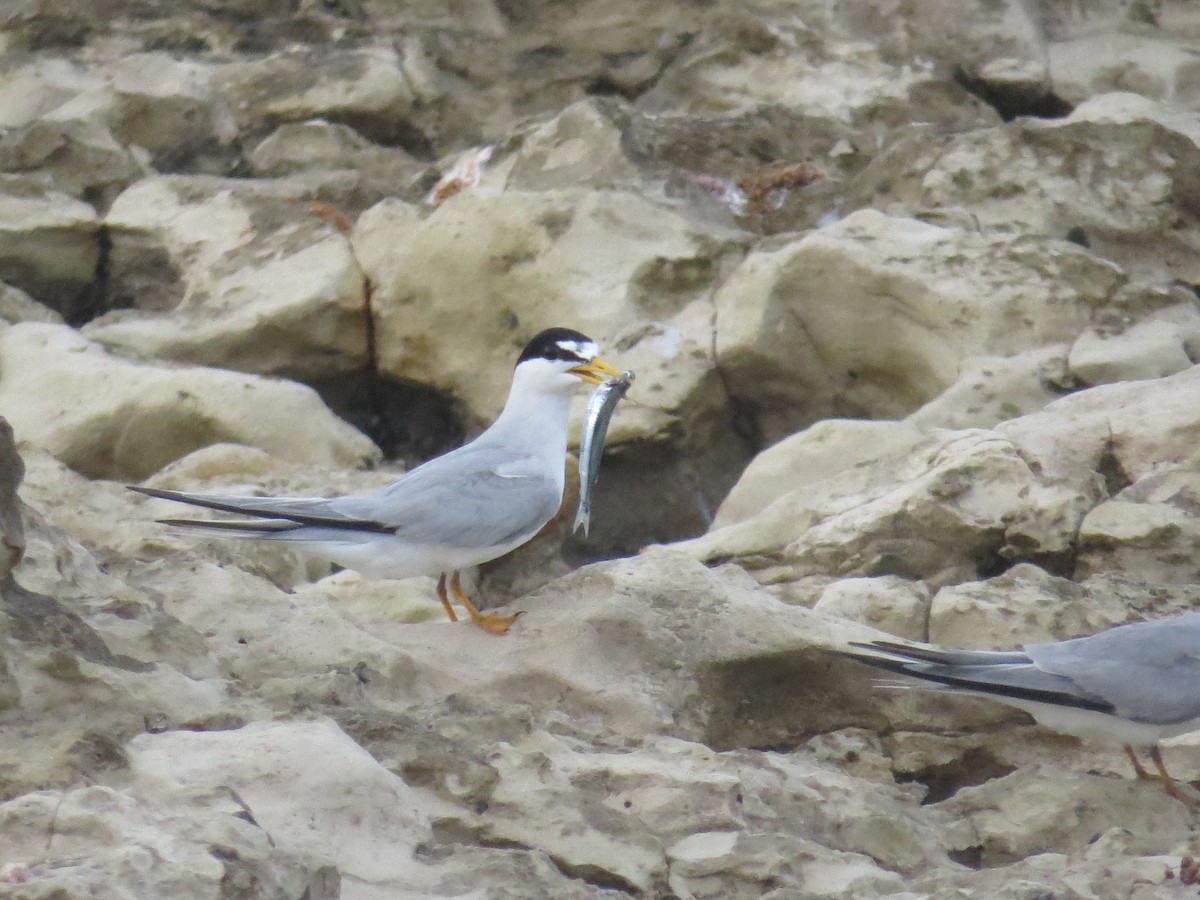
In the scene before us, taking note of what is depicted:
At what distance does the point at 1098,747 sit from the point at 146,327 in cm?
537

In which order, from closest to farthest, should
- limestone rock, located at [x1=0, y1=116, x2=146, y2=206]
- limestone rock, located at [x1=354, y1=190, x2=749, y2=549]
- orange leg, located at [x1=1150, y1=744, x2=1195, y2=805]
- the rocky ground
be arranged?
the rocky ground, orange leg, located at [x1=1150, y1=744, x2=1195, y2=805], limestone rock, located at [x1=354, y1=190, x2=749, y2=549], limestone rock, located at [x1=0, y1=116, x2=146, y2=206]

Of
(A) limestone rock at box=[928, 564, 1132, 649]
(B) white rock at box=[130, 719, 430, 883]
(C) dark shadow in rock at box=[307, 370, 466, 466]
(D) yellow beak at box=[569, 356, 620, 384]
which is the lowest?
(C) dark shadow in rock at box=[307, 370, 466, 466]

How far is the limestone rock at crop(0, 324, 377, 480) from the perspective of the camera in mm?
7766

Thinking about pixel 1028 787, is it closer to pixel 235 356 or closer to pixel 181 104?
pixel 235 356

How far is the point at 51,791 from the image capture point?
10.3ft

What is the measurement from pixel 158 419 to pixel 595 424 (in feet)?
8.08

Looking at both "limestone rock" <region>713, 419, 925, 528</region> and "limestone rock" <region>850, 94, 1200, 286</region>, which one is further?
"limestone rock" <region>850, 94, 1200, 286</region>

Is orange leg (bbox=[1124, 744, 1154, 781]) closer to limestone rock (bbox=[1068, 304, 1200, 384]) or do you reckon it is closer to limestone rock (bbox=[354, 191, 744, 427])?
limestone rock (bbox=[1068, 304, 1200, 384])

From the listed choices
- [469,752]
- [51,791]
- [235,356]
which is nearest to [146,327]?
[235,356]

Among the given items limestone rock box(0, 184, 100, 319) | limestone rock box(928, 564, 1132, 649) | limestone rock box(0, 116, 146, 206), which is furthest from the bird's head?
limestone rock box(0, 116, 146, 206)

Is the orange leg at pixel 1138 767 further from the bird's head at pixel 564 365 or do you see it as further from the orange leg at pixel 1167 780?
the bird's head at pixel 564 365

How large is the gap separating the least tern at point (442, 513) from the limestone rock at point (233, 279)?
303cm

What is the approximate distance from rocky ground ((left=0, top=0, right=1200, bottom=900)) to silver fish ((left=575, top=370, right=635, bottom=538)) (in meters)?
0.51

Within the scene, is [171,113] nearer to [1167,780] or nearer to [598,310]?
[598,310]
